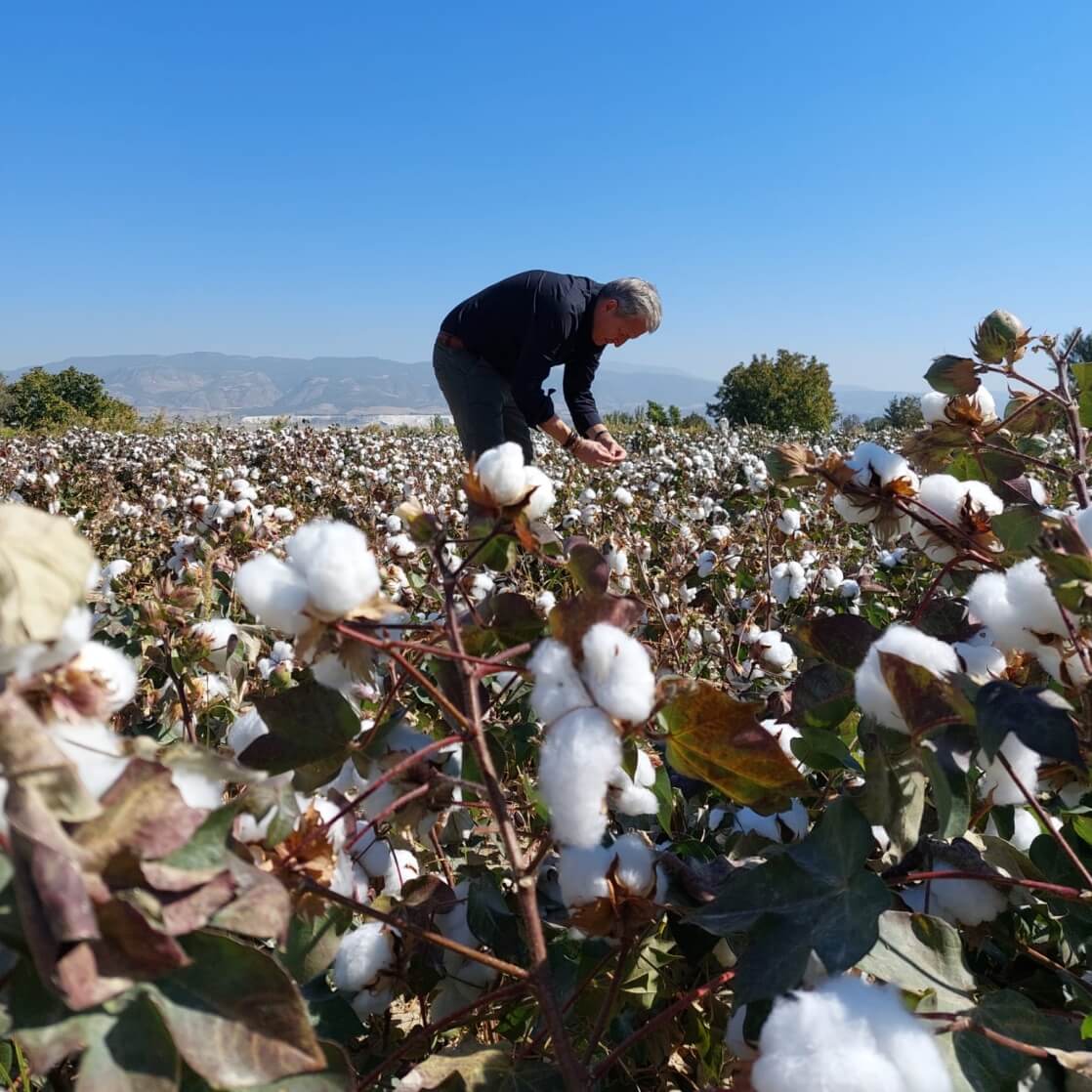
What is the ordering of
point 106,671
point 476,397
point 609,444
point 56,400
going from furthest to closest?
point 56,400
point 476,397
point 609,444
point 106,671

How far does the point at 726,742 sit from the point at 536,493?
218 mm

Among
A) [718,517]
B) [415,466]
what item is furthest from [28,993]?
[415,466]

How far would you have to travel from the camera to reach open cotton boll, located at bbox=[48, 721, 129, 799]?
40 centimetres

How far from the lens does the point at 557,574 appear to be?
143 inches

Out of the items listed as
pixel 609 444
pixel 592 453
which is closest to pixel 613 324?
pixel 609 444

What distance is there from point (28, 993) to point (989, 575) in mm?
640

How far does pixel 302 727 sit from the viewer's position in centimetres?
67

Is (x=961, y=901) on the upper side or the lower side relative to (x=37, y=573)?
lower

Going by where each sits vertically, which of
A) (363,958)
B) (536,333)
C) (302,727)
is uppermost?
(536,333)

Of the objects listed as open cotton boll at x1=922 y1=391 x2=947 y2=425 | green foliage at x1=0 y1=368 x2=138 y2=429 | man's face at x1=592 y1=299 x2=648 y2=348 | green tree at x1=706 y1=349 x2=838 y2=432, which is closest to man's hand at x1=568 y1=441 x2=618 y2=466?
man's face at x1=592 y1=299 x2=648 y2=348

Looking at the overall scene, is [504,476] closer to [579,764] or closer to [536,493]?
[536,493]

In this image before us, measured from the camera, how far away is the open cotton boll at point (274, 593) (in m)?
0.53

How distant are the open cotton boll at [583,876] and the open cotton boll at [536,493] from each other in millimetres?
252

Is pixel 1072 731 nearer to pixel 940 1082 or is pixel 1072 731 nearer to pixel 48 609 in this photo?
pixel 940 1082
